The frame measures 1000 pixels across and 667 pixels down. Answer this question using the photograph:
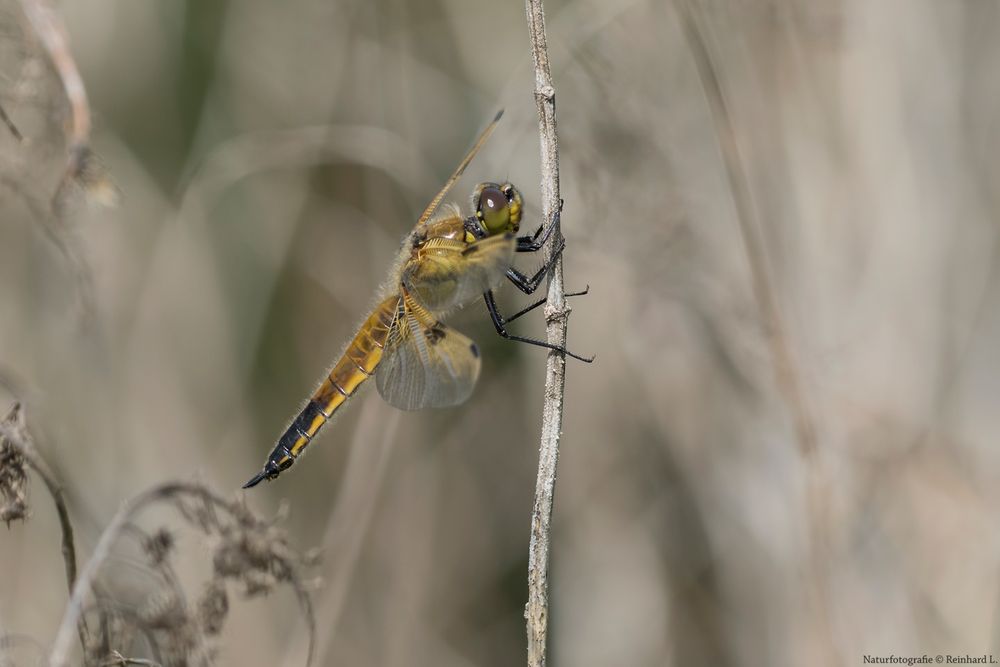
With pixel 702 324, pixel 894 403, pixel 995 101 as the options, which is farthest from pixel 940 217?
pixel 702 324

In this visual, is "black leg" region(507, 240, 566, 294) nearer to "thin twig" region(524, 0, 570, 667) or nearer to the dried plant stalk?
"thin twig" region(524, 0, 570, 667)

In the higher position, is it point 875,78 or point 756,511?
point 875,78

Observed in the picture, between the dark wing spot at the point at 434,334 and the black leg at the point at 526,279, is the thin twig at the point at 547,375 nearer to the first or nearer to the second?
the black leg at the point at 526,279

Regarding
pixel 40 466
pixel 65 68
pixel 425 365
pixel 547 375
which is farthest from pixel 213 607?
pixel 65 68

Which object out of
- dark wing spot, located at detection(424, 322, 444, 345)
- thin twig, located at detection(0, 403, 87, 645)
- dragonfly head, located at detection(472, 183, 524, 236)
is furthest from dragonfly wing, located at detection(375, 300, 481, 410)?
thin twig, located at detection(0, 403, 87, 645)

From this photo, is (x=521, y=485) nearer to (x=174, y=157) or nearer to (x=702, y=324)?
(x=702, y=324)

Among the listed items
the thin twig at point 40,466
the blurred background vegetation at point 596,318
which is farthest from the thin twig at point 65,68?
the thin twig at point 40,466

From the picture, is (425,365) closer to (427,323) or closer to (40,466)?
(427,323)
